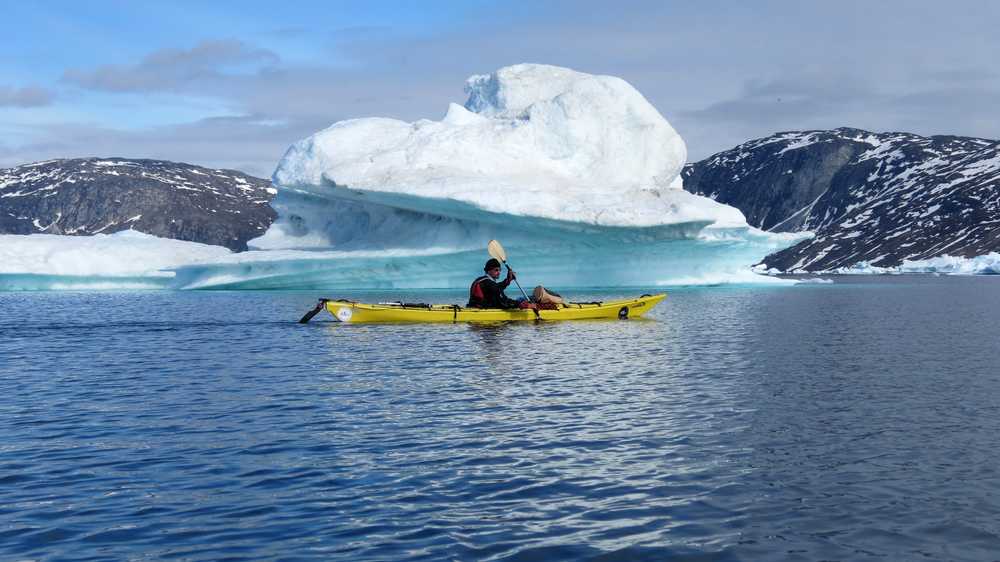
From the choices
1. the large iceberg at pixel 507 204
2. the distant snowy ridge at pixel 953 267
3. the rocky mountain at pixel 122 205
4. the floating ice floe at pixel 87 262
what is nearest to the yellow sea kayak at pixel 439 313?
the large iceberg at pixel 507 204

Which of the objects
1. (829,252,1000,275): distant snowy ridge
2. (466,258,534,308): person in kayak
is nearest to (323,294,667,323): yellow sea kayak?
(466,258,534,308): person in kayak

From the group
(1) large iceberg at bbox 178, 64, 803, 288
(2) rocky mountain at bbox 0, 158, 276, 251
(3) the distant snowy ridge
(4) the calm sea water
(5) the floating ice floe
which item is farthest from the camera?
(2) rocky mountain at bbox 0, 158, 276, 251

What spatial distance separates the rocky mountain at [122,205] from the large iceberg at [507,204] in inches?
4342

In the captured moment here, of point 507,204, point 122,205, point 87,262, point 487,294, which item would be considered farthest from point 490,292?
point 122,205

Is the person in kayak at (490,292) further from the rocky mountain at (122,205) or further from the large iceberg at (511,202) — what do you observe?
the rocky mountain at (122,205)

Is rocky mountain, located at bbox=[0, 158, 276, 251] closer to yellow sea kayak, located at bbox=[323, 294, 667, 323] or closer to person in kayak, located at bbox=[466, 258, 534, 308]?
yellow sea kayak, located at bbox=[323, 294, 667, 323]

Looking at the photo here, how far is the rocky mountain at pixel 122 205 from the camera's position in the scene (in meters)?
166

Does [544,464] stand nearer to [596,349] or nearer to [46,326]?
[596,349]

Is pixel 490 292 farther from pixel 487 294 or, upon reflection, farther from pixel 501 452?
pixel 501 452

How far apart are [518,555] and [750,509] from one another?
2.56 meters

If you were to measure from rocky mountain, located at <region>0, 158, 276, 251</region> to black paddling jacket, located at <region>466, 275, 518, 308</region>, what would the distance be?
444 ft

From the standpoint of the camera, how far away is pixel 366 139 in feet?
166

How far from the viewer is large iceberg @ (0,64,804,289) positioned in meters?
44.6

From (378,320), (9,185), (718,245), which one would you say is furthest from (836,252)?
(378,320)
